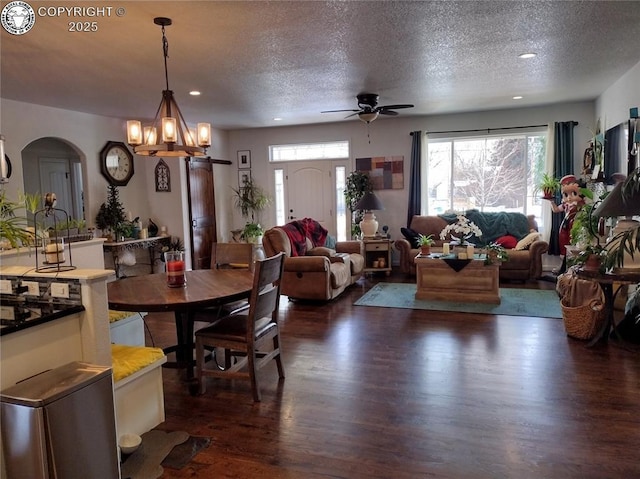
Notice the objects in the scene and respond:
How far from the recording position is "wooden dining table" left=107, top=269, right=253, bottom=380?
2.57 meters

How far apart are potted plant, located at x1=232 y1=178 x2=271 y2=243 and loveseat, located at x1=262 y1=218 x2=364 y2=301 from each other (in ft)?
7.48

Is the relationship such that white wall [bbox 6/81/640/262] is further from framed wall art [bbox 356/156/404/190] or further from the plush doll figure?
the plush doll figure

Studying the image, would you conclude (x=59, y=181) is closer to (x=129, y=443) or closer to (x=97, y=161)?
(x=97, y=161)

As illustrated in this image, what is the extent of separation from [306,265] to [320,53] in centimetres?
242

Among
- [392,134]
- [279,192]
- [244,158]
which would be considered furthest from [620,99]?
[244,158]

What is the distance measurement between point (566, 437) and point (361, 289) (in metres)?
3.83

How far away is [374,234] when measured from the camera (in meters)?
7.03

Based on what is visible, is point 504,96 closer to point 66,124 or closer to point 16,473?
point 66,124

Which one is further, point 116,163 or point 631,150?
point 116,163

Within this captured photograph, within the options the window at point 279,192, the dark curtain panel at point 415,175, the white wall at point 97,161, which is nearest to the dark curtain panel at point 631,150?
the dark curtain panel at point 415,175

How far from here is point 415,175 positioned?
7.32 meters

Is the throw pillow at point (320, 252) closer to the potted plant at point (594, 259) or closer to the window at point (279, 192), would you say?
the window at point (279, 192)

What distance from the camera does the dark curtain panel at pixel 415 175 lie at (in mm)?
7281

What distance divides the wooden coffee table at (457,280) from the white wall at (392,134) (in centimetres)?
233
